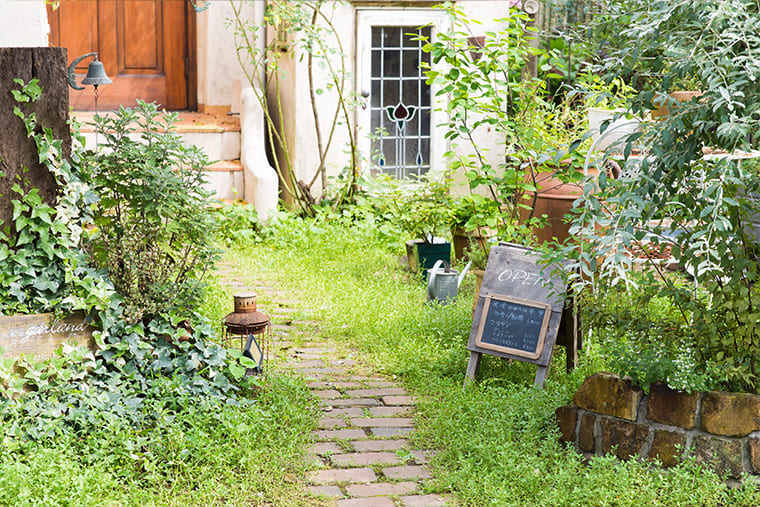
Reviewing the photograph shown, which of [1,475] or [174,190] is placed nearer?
[1,475]

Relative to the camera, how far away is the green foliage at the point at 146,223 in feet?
14.3

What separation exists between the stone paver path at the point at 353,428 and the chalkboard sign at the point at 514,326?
0.61 m

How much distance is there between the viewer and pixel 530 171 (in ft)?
19.0

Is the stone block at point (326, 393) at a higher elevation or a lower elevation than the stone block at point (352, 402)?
higher

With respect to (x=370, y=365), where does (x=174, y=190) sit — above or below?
above

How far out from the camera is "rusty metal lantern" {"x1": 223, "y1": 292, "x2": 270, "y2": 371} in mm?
4715

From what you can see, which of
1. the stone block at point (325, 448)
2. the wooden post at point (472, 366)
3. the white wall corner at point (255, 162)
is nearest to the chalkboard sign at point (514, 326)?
the wooden post at point (472, 366)

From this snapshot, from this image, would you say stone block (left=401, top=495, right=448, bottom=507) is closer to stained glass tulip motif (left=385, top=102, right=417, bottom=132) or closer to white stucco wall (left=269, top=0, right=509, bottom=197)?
white stucco wall (left=269, top=0, right=509, bottom=197)

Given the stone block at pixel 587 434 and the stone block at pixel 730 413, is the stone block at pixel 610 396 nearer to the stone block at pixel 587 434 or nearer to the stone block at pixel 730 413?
the stone block at pixel 587 434

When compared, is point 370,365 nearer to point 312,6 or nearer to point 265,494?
point 265,494

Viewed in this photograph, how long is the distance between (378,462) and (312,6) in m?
5.78

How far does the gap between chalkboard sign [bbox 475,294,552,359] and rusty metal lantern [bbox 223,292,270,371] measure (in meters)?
1.29

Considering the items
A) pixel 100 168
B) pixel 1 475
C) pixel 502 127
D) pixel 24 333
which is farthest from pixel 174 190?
pixel 502 127

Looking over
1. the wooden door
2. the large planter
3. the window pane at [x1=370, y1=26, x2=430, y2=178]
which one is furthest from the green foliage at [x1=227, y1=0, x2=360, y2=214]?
the large planter
